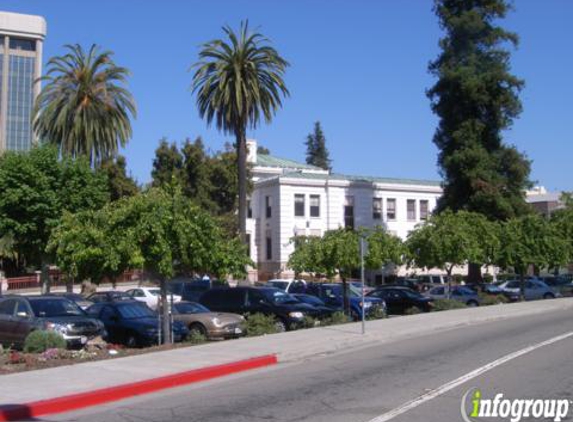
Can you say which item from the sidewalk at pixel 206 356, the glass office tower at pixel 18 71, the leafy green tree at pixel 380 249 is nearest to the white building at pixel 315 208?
the leafy green tree at pixel 380 249

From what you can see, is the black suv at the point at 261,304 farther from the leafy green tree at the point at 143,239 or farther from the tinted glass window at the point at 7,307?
the tinted glass window at the point at 7,307

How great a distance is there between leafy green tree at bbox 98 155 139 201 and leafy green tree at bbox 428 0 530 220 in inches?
903

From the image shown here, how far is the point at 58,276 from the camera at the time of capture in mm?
51281

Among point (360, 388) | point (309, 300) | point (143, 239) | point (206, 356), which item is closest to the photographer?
point (360, 388)

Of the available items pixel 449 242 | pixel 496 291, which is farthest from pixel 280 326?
pixel 496 291

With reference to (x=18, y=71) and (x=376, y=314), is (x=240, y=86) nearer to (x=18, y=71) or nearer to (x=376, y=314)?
(x=376, y=314)

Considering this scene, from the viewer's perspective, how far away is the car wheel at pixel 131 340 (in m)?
20.4

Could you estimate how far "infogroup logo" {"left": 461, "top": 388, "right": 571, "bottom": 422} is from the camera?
946 centimetres

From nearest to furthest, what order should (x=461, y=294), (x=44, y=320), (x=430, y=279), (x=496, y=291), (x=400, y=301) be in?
(x=44, y=320)
(x=400, y=301)
(x=461, y=294)
(x=496, y=291)
(x=430, y=279)

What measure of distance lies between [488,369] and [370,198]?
160 ft

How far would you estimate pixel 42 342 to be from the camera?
1666 cm

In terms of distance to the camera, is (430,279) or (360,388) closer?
(360,388)

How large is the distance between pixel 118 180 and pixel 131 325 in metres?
32.2

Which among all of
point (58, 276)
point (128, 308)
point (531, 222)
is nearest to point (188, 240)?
point (128, 308)
